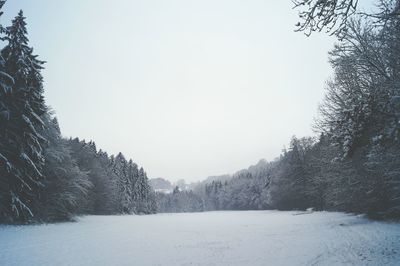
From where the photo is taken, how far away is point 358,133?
751cm

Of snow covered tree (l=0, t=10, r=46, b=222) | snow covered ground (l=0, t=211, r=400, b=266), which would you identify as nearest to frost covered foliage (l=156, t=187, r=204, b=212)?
snow covered tree (l=0, t=10, r=46, b=222)

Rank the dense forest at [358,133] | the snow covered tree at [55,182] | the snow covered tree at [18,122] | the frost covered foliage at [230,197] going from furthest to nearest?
the frost covered foliage at [230,197] → the snow covered tree at [55,182] → the snow covered tree at [18,122] → the dense forest at [358,133]

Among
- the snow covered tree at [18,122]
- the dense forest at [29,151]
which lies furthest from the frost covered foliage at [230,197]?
the snow covered tree at [18,122]

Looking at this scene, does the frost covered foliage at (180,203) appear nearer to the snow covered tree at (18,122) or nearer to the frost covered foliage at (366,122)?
the frost covered foliage at (366,122)

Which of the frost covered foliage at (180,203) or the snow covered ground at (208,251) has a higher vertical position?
the frost covered foliage at (180,203)

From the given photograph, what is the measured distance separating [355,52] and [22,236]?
20.1m

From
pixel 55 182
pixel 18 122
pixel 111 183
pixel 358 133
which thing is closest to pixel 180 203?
pixel 111 183

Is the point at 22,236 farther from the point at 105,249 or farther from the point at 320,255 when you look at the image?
the point at 320,255

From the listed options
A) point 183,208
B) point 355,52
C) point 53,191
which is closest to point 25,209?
point 53,191

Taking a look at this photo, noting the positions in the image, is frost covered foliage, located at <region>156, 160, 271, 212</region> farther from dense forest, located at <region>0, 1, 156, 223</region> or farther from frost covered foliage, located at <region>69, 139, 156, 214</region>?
dense forest, located at <region>0, 1, 156, 223</region>

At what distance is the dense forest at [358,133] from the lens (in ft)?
22.4

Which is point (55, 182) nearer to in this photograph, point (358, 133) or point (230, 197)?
point (358, 133)

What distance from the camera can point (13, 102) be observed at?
57.3 ft

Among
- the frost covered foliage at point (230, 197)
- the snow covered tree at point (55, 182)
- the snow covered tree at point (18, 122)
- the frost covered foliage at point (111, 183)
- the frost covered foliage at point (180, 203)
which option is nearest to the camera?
the snow covered tree at point (18, 122)
